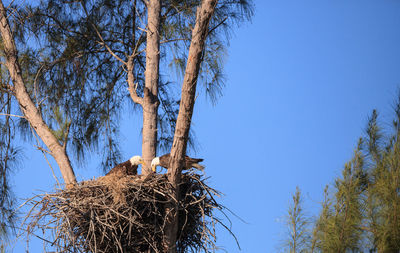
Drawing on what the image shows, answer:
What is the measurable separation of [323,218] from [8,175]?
309 cm

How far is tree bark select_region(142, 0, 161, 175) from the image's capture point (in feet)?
13.9

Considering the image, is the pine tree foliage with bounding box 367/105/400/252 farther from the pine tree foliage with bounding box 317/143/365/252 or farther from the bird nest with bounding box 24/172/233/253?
the bird nest with bounding box 24/172/233/253

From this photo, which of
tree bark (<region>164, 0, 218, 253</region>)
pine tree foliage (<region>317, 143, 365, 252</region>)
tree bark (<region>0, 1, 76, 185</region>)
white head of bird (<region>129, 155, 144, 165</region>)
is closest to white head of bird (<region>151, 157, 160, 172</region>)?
white head of bird (<region>129, 155, 144, 165</region>)

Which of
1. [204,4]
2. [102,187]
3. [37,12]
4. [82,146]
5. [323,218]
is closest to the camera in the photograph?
[204,4]

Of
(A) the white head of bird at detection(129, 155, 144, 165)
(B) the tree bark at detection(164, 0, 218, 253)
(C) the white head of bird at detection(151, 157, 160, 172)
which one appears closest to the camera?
(B) the tree bark at detection(164, 0, 218, 253)

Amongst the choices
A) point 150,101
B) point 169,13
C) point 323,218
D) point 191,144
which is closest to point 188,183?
point 150,101

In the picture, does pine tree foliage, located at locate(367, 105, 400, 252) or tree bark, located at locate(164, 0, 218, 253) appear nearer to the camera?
tree bark, located at locate(164, 0, 218, 253)

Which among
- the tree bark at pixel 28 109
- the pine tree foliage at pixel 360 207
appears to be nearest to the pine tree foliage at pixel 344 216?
the pine tree foliage at pixel 360 207

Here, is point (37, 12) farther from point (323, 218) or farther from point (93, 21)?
point (323, 218)

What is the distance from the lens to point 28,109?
14.4ft

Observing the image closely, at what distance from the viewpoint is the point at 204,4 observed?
3.13 m

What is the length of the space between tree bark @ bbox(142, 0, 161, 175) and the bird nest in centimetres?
55

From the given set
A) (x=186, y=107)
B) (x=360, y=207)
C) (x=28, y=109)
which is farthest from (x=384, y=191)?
(x=28, y=109)

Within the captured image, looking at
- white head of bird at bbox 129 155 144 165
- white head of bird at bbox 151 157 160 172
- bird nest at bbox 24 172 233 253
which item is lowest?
bird nest at bbox 24 172 233 253
